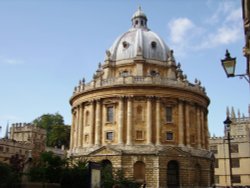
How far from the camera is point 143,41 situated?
55.1m

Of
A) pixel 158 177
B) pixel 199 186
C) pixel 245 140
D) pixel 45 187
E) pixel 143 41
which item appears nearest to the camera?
pixel 45 187

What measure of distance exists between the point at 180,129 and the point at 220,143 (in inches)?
1217

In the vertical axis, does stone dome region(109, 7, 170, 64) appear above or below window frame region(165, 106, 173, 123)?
above

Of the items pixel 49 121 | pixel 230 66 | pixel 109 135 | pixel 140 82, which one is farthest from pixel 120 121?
pixel 49 121

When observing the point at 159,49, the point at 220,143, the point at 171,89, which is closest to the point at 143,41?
the point at 159,49

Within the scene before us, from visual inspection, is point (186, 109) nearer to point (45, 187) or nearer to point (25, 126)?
point (45, 187)

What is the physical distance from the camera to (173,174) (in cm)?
4453

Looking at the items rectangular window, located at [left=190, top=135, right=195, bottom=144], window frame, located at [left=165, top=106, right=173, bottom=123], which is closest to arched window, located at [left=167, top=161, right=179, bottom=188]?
rectangular window, located at [left=190, top=135, right=195, bottom=144]

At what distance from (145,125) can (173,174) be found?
704 cm

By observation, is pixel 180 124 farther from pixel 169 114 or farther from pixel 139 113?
pixel 139 113

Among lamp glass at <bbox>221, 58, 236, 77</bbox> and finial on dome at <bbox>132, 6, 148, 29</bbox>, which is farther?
finial on dome at <bbox>132, 6, 148, 29</bbox>

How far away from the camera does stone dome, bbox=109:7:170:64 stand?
5391 cm

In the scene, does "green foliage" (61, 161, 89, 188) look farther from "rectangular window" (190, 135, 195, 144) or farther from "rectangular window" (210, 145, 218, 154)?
"rectangular window" (210, 145, 218, 154)

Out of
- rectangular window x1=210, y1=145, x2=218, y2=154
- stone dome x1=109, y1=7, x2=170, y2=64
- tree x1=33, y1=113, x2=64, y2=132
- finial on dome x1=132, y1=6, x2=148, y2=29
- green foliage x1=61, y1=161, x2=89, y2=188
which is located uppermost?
finial on dome x1=132, y1=6, x2=148, y2=29
